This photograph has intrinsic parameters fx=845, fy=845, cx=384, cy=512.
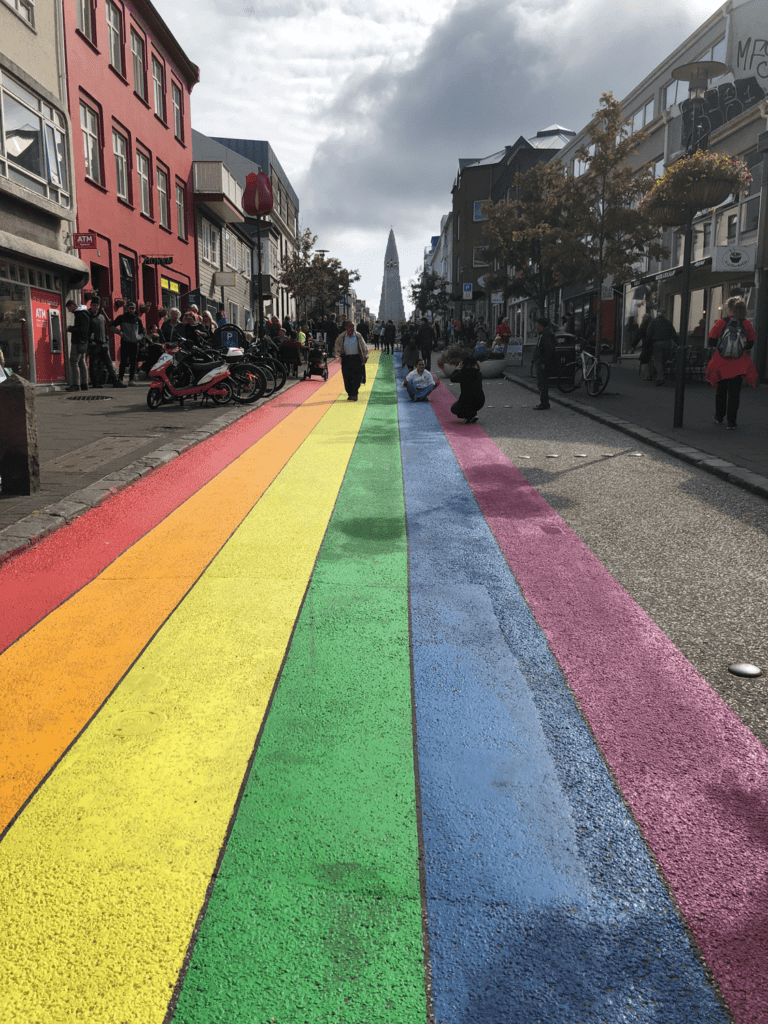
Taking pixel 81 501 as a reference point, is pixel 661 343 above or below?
above

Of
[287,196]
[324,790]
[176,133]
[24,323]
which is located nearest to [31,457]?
[324,790]

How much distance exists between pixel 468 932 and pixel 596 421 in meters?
12.5

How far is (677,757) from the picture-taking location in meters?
3.02

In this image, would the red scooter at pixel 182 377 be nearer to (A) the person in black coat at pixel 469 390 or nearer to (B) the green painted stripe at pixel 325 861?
(A) the person in black coat at pixel 469 390

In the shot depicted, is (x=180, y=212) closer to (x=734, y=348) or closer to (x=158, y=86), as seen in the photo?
(x=158, y=86)

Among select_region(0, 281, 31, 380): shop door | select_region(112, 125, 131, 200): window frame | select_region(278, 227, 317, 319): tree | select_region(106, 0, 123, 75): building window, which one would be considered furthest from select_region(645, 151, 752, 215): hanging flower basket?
select_region(278, 227, 317, 319): tree

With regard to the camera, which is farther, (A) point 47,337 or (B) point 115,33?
(B) point 115,33

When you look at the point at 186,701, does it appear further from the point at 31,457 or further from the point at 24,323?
the point at 24,323

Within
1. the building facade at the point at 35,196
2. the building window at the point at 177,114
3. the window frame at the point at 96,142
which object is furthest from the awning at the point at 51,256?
the building window at the point at 177,114

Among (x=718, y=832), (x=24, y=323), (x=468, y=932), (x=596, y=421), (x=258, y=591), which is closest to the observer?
(x=468, y=932)

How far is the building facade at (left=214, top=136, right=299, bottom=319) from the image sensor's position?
5391 cm

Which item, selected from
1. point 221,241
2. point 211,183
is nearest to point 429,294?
point 221,241

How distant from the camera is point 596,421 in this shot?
548 inches

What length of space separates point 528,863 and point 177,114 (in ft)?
113
